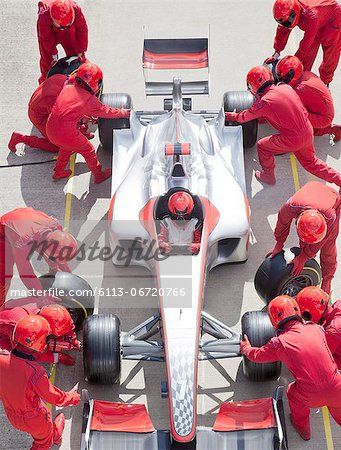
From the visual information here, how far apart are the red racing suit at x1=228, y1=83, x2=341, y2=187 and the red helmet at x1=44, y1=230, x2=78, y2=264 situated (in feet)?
8.73

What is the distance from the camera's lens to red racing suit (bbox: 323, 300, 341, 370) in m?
8.12

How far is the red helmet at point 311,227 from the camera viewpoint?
341 inches

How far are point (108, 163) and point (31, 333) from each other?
3.95 metres

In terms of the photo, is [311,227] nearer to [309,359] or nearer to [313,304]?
[313,304]

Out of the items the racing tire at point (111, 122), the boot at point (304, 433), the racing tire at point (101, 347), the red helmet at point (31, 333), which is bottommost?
the boot at point (304, 433)

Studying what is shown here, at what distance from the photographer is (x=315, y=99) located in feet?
34.3

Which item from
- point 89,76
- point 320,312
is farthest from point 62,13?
point 320,312

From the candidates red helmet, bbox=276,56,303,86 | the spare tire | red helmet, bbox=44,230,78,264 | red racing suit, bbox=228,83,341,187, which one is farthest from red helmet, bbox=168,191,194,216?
the spare tire

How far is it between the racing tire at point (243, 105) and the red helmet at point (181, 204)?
2343 mm

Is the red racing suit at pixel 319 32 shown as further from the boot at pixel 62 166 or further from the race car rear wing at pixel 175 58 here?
the boot at pixel 62 166

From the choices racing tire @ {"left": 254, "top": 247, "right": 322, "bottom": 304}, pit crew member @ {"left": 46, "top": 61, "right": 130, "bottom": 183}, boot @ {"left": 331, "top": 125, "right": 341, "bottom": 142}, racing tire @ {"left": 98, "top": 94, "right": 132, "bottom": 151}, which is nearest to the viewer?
racing tire @ {"left": 254, "top": 247, "right": 322, "bottom": 304}

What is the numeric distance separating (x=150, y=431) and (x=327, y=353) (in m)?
1.77

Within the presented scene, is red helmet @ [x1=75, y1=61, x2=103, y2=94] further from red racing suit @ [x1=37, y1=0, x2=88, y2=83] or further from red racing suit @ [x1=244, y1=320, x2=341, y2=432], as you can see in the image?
red racing suit @ [x1=244, y1=320, x2=341, y2=432]

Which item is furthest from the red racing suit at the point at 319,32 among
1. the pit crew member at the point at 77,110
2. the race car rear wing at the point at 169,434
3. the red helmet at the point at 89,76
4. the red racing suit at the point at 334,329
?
the race car rear wing at the point at 169,434
